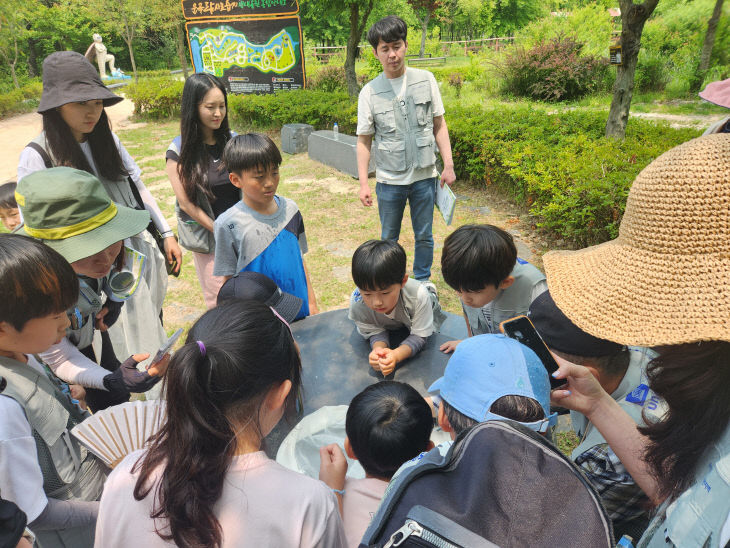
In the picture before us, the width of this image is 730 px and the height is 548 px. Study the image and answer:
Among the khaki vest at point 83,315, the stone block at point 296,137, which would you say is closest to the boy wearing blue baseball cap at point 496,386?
the khaki vest at point 83,315

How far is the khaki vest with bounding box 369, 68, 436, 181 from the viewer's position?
3.49m

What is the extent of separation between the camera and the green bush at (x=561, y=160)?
420cm

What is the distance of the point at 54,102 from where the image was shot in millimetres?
2244

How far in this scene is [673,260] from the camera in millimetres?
915

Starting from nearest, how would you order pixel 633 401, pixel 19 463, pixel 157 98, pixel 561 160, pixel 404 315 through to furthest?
1. pixel 19 463
2. pixel 633 401
3. pixel 404 315
4. pixel 561 160
5. pixel 157 98

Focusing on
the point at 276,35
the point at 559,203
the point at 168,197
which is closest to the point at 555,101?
the point at 276,35

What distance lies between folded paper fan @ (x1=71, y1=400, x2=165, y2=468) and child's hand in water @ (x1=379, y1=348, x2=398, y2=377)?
908mm

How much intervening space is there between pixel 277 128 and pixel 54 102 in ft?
29.6

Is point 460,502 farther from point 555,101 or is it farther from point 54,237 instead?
point 555,101

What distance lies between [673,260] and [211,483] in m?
1.07

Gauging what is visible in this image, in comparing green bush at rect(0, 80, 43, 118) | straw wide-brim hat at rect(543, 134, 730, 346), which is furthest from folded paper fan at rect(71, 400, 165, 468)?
green bush at rect(0, 80, 43, 118)

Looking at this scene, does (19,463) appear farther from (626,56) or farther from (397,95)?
(626,56)

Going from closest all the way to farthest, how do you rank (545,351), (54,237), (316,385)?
1. (545,351)
2. (54,237)
3. (316,385)

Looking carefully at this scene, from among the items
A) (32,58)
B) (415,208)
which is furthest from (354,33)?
(32,58)
